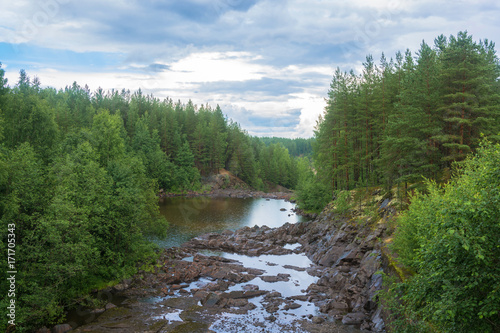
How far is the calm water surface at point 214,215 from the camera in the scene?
54.4 metres

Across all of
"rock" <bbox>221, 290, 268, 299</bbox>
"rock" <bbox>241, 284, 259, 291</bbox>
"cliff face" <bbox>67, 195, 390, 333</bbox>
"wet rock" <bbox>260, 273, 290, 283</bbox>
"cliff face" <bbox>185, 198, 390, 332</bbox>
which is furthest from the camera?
"wet rock" <bbox>260, 273, 290, 283</bbox>

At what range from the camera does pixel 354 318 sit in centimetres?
2359

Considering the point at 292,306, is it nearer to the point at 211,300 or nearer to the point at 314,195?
the point at 211,300

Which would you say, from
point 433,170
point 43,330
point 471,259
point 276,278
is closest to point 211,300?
point 276,278

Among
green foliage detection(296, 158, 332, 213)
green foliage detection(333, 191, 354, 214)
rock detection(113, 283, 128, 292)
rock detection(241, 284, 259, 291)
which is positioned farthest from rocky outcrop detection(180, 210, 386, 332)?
green foliage detection(296, 158, 332, 213)

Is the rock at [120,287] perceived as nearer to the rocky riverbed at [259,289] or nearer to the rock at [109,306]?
the rocky riverbed at [259,289]

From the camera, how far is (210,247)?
149ft

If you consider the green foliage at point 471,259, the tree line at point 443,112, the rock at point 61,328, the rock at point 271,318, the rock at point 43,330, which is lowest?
the rock at point 271,318

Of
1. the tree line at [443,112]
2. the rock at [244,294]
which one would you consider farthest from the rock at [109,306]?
the tree line at [443,112]

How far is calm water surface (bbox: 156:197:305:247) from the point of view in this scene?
5442 centimetres

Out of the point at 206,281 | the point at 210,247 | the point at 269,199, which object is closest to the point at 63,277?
the point at 206,281

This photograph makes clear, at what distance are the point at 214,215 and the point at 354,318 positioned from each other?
160 feet

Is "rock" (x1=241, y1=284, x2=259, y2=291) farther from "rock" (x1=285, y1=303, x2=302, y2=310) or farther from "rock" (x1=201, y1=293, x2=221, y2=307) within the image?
"rock" (x1=285, y1=303, x2=302, y2=310)

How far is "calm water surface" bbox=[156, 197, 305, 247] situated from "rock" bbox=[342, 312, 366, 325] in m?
27.1
